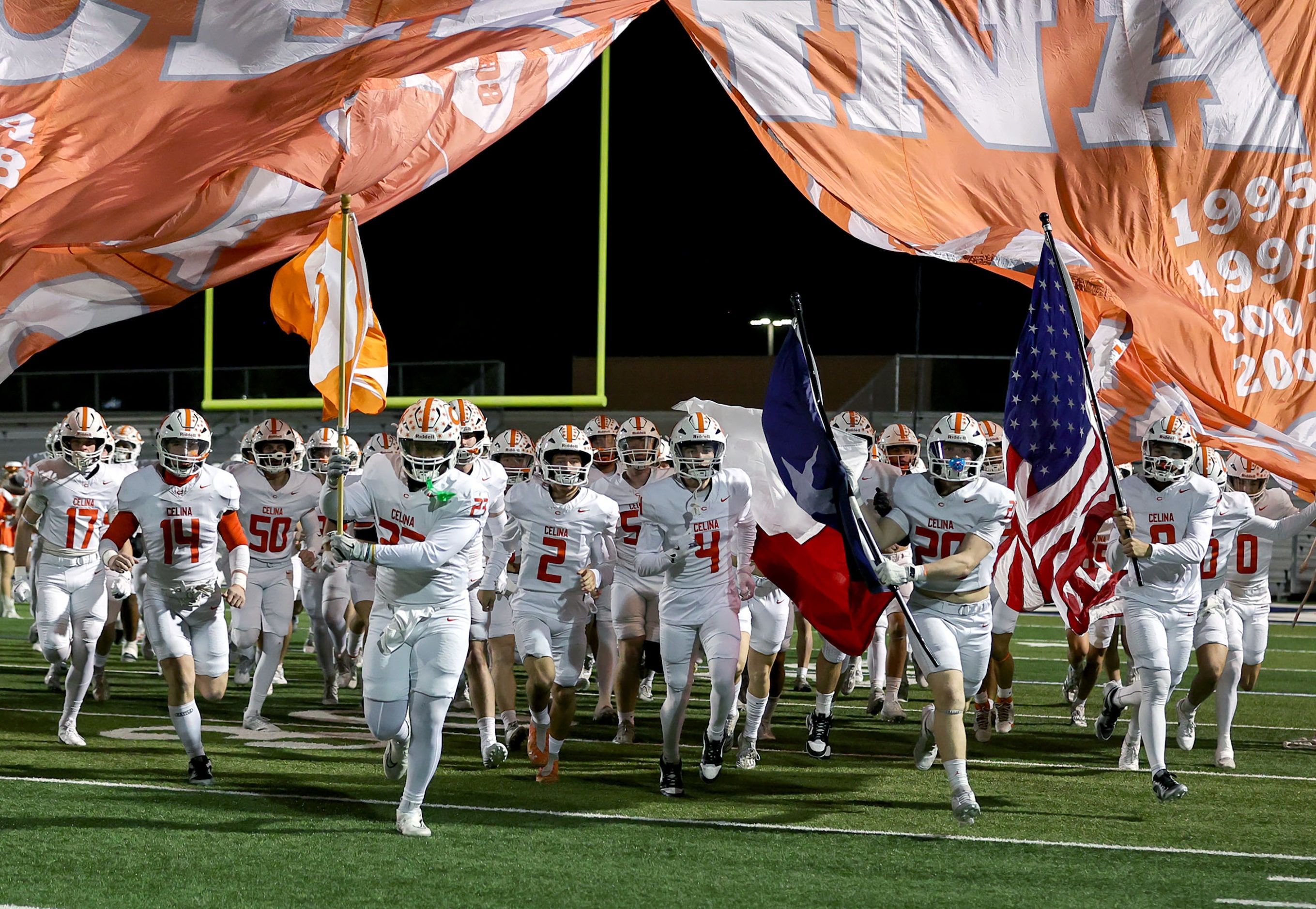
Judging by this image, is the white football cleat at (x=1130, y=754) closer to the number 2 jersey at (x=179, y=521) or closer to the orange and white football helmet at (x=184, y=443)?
the number 2 jersey at (x=179, y=521)

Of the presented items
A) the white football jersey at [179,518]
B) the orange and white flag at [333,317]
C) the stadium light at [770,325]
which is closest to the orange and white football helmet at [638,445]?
the orange and white flag at [333,317]

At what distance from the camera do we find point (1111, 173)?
26.0 feet

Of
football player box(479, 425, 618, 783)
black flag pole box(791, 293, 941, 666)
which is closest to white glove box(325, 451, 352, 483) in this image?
football player box(479, 425, 618, 783)

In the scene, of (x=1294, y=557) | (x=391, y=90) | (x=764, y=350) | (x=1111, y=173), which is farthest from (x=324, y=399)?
(x=764, y=350)

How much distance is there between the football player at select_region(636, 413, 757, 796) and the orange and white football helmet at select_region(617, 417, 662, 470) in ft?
5.33

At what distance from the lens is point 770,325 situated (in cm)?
2488

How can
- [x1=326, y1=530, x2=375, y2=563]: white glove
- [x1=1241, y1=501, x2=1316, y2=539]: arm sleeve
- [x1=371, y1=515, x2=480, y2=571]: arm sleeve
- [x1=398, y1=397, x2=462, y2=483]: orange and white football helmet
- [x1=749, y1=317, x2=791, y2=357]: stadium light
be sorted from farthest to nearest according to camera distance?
[x1=749, y1=317, x2=791, y2=357]: stadium light → [x1=1241, y1=501, x2=1316, y2=539]: arm sleeve → [x1=398, y1=397, x2=462, y2=483]: orange and white football helmet → [x1=371, y1=515, x2=480, y2=571]: arm sleeve → [x1=326, y1=530, x2=375, y2=563]: white glove

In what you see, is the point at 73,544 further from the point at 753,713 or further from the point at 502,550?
the point at 753,713

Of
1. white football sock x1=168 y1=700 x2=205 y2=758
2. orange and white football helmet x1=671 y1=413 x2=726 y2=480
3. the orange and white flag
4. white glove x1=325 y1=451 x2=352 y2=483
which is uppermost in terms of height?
the orange and white flag

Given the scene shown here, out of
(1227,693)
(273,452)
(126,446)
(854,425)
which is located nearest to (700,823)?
(1227,693)

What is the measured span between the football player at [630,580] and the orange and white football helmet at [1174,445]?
9.29ft

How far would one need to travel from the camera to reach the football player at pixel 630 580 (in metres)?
8.79

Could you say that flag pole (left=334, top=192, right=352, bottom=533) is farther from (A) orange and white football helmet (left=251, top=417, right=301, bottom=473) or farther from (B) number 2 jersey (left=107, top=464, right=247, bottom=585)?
(A) orange and white football helmet (left=251, top=417, right=301, bottom=473)

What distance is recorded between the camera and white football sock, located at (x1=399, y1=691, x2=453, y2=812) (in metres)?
6.35
